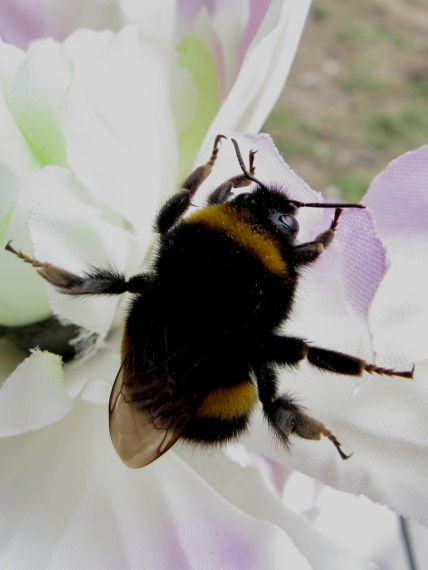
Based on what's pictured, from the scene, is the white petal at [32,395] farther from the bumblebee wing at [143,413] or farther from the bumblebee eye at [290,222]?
the bumblebee eye at [290,222]

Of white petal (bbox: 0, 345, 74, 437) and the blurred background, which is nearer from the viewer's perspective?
white petal (bbox: 0, 345, 74, 437)

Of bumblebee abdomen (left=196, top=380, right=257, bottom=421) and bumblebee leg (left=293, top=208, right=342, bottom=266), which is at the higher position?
bumblebee leg (left=293, top=208, right=342, bottom=266)

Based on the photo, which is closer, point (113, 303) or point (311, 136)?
point (113, 303)

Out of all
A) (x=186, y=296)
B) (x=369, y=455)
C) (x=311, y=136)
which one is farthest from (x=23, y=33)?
(x=311, y=136)

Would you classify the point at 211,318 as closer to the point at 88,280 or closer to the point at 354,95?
the point at 88,280

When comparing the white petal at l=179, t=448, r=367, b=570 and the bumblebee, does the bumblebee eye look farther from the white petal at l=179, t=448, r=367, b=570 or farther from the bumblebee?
the white petal at l=179, t=448, r=367, b=570

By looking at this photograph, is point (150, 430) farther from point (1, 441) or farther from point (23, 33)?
point (23, 33)

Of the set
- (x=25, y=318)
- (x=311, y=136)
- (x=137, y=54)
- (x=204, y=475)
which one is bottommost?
(x=311, y=136)

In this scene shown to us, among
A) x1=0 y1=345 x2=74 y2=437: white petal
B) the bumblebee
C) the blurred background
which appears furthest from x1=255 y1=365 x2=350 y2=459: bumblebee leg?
the blurred background
